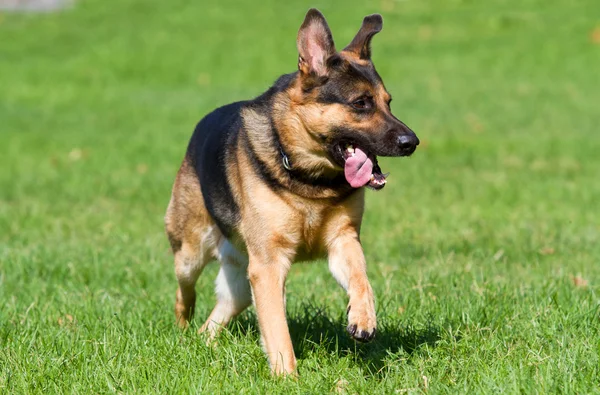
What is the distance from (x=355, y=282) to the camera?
190 inches

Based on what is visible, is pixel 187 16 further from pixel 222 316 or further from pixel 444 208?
pixel 222 316

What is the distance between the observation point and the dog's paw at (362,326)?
4.52 metres

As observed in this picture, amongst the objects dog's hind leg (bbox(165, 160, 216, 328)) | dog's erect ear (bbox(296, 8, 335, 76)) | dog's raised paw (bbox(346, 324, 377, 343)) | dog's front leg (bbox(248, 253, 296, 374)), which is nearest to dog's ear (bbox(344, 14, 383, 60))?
dog's erect ear (bbox(296, 8, 335, 76))

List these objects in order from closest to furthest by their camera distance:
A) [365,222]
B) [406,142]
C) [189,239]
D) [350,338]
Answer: [406,142] < [350,338] < [189,239] < [365,222]

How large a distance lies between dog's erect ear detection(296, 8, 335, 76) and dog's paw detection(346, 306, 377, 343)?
1.36 meters

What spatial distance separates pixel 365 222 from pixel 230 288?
12.3ft

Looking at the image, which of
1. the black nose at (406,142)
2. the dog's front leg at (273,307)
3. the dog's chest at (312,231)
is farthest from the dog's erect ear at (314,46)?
the dog's front leg at (273,307)

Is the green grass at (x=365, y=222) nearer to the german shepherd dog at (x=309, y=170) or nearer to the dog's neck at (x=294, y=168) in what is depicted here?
the german shepherd dog at (x=309, y=170)

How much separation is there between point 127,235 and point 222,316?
3.18 m

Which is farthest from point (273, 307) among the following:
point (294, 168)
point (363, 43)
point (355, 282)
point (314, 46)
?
point (363, 43)

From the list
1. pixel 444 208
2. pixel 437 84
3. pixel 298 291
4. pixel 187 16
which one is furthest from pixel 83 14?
pixel 298 291

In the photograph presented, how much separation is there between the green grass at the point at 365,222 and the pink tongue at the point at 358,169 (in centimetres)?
90

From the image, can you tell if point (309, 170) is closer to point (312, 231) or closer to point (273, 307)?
point (312, 231)

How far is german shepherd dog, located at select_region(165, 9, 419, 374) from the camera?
4.89m
